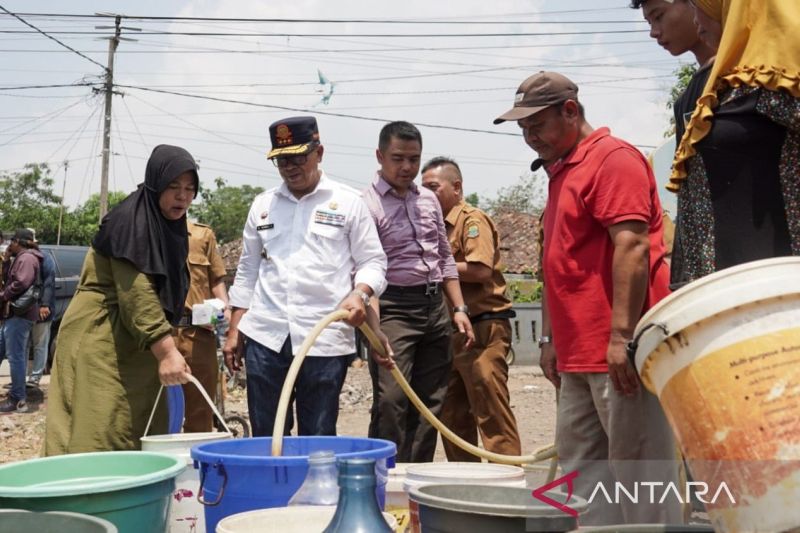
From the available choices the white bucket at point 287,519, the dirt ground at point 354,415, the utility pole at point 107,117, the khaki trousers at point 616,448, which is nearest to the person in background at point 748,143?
the khaki trousers at point 616,448

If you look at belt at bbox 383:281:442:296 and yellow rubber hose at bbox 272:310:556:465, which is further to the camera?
belt at bbox 383:281:442:296

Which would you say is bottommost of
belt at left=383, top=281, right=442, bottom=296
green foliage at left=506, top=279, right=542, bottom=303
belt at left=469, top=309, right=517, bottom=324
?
belt at left=469, top=309, right=517, bottom=324

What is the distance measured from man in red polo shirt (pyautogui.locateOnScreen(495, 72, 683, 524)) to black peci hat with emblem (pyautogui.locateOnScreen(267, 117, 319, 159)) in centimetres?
110

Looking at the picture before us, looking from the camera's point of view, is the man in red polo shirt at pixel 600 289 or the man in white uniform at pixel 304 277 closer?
the man in red polo shirt at pixel 600 289

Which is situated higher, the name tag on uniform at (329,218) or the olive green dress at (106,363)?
the name tag on uniform at (329,218)

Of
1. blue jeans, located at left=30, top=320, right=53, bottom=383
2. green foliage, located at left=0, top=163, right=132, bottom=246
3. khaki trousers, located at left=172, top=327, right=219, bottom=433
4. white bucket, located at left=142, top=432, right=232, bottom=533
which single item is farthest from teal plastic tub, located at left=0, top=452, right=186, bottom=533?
green foliage, located at left=0, top=163, right=132, bottom=246

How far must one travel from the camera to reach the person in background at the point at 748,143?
216cm

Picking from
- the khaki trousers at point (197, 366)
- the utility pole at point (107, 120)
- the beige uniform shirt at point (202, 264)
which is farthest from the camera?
the utility pole at point (107, 120)

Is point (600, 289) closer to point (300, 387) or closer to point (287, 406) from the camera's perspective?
point (287, 406)

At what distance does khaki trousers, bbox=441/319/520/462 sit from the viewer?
5.66m

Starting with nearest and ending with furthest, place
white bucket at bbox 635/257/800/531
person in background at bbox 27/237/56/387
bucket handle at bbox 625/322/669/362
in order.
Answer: white bucket at bbox 635/257/800/531
bucket handle at bbox 625/322/669/362
person in background at bbox 27/237/56/387

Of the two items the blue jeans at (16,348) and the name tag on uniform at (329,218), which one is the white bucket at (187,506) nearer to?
the name tag on uniform at (329,218)

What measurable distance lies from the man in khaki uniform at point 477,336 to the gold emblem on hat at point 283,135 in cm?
195

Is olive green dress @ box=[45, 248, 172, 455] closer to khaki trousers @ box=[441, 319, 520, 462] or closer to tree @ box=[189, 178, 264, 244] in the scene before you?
khaki trousers @ box=[441, 319, 520, 462]
